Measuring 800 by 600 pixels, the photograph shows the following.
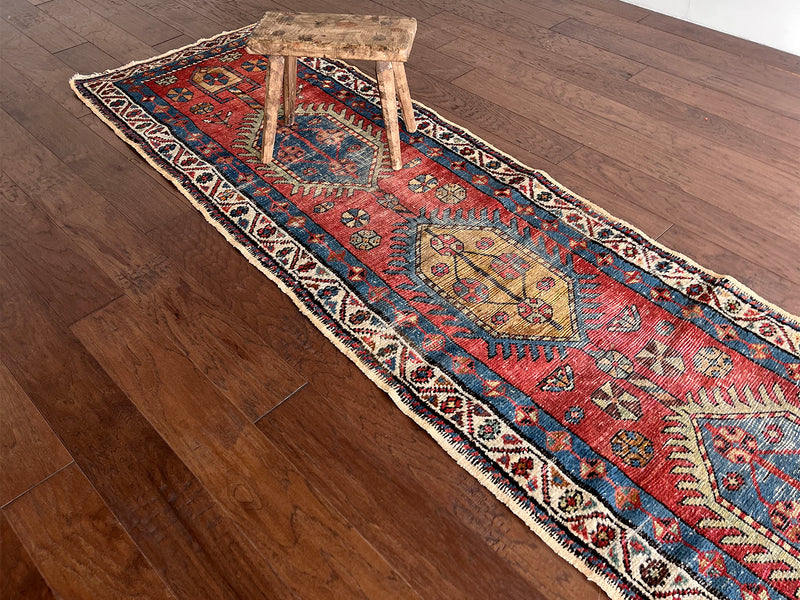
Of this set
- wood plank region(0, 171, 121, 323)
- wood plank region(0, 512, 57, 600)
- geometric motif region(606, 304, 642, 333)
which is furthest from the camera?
wood plank region(0, 171, 121, 323)

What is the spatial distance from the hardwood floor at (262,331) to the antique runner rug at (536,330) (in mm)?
84

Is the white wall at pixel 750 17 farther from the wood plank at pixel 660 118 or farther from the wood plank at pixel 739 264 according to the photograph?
the wood plank at pixel 739 264

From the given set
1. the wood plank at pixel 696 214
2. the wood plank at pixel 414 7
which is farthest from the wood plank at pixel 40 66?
the wood plank at pixel 696 214

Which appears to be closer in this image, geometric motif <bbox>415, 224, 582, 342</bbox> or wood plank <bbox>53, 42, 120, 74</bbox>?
geometric motif <bbox>415, 224, 582, 342</bbox>

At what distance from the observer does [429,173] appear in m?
2.24

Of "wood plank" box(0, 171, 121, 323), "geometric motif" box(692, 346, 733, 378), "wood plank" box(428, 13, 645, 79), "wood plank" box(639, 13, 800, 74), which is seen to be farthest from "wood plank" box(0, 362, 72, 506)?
"wood plank" box(639, 13, 800, 74)

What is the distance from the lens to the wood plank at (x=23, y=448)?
145 centimetres

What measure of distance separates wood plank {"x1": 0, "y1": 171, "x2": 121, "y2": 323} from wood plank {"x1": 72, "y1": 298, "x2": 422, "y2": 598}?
0.08 m

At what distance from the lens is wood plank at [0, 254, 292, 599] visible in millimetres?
1291

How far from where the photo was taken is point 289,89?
7.69ft

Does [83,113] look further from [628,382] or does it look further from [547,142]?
[628,382]

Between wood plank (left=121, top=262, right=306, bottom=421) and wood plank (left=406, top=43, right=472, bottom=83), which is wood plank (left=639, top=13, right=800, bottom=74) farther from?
wood plank (left=121, top=262, right=306, bottom=421)

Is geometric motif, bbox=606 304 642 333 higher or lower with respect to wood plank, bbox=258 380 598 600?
higher

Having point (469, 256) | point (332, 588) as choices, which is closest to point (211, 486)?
point (332, 588)
